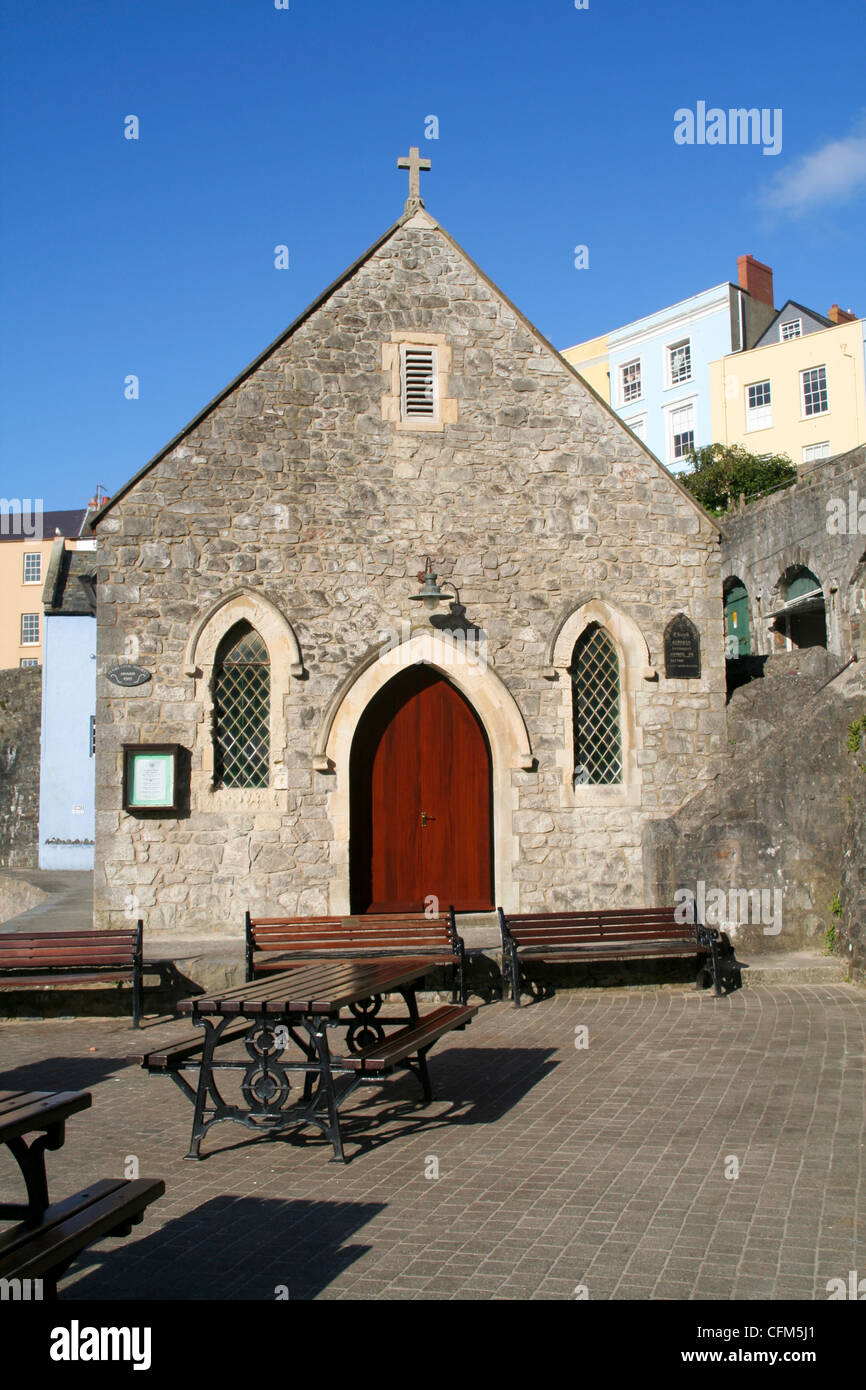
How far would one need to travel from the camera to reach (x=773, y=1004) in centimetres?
984

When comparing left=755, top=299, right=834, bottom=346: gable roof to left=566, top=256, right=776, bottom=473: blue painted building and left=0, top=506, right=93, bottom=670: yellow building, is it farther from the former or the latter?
left=0, top=506, right=93, bottom=670: yellow building

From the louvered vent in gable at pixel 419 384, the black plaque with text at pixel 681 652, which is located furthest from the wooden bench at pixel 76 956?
the black plaque with text at pixel 681 652

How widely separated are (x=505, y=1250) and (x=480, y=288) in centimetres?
1058

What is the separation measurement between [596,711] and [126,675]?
500 centimetres

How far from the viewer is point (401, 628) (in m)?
12.4

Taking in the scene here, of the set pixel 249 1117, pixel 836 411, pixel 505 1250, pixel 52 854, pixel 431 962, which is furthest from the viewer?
pixel 836 411

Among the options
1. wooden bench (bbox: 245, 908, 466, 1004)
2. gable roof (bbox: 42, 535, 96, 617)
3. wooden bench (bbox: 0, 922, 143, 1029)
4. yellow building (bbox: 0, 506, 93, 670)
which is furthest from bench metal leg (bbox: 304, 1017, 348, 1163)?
yellow building (bbox: 0, 506, 93, 670)

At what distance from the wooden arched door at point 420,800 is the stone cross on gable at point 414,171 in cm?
516

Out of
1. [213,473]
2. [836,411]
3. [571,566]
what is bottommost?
[571,566]

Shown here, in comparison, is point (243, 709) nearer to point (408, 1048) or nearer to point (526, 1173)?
point (408, 1048)

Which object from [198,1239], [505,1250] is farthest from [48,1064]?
[505,1250]

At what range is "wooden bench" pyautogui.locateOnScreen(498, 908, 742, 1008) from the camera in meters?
10.4

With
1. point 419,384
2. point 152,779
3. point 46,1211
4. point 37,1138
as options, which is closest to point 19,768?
point 152,779

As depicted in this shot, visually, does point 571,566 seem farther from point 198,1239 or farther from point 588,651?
point 198,1239
